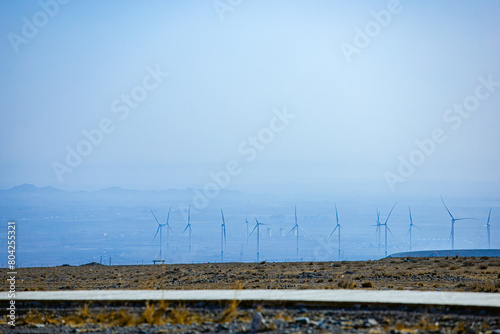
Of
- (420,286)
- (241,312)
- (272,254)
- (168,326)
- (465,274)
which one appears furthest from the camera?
(272,254)

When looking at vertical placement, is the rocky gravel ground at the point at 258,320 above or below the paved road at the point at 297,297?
below

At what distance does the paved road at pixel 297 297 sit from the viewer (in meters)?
15.9

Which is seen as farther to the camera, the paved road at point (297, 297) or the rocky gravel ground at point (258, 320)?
the paved road at point (297, 297)

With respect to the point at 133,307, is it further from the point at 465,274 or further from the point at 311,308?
the point at 465,274

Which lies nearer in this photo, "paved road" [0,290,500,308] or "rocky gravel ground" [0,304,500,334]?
"rocky gravel ground" [0,304,500,334]

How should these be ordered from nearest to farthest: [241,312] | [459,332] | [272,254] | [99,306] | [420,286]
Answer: [459,332], [241,312], [99,306], [420,286], [272,254]

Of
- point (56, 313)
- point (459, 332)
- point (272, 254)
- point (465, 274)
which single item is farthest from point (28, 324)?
point (272, 254)

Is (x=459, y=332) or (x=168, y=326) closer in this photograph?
(x=459, y=332)

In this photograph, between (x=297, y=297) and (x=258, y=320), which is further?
(x=297, y=297)

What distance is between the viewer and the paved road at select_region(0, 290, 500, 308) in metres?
15.9

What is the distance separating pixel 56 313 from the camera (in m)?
16.3

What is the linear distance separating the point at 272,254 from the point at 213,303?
16572cm

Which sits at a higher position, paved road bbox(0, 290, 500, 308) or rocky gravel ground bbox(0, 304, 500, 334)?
paved road bbox(0, 290, 500, 308)

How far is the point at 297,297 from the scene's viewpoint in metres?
16.8
